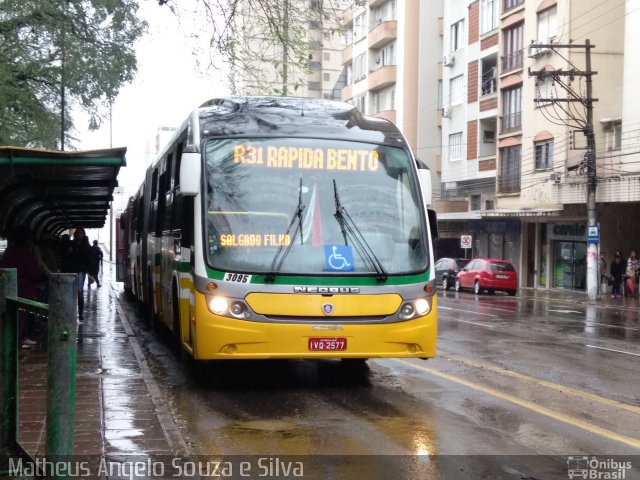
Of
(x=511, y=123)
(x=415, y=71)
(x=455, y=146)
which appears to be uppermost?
(x=415, y=71)

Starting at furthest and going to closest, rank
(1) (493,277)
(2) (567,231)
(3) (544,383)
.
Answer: (2) (567,231) → (1) (493,277) → (3) (544,383)

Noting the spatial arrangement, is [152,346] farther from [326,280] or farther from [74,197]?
[326,280]

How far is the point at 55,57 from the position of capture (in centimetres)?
1664

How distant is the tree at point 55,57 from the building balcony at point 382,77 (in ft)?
133

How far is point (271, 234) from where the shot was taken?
30.3ft

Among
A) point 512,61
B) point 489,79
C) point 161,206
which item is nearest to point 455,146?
point 489,79

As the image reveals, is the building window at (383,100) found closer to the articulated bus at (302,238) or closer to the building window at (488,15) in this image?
the building window at (488,15)

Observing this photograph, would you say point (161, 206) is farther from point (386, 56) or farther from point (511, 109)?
point (386, 56)

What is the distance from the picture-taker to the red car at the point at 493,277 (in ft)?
117

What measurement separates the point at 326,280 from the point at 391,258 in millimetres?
832

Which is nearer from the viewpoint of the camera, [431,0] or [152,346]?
[152,346]

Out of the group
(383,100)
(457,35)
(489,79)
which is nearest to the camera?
(489,79)

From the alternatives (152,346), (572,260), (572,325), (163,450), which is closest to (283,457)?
(163,450)

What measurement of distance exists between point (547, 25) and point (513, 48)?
367 centimetres
